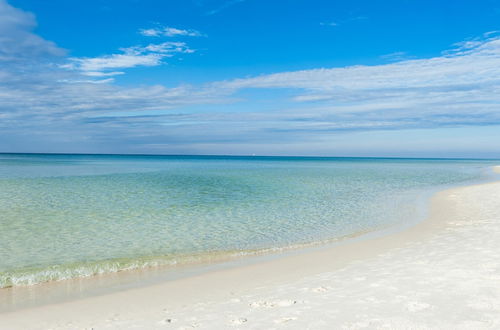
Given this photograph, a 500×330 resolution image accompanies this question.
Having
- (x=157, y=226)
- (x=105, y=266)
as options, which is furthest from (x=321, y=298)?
(x=157, y=226)

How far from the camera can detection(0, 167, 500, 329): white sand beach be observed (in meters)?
6.03

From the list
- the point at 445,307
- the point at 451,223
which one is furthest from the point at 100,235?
the point at 451,223

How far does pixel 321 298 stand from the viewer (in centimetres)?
718

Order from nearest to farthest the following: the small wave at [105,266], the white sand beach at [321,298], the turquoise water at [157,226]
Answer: the white sand beach at [321,298]
the small wave at [105,266]
the turquoise water at [157,226]

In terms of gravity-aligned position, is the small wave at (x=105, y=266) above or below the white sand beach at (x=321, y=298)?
below

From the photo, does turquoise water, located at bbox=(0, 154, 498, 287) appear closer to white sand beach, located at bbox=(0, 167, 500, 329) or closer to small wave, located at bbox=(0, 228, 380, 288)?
small wave, located at bbox=(0, 228, 380, 288)

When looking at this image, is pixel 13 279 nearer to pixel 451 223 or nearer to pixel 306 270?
pixel 306 270

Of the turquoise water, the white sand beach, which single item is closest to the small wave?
the turquoise water

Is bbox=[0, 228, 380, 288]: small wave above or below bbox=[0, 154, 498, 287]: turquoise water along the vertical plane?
below

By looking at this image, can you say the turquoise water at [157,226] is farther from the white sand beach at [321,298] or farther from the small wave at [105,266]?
the white sand beach at [321,298]

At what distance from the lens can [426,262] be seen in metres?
9.59

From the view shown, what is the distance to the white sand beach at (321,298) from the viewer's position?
6.03 m

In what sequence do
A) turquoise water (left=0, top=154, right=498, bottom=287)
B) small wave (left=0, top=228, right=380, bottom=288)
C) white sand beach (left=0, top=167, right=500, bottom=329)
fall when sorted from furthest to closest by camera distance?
turquoise water (left=0, top=154, right=498, bottom=287) < small wave (left=0, top=228, right=380, bottom=288) < white sand beach (left=0, top=167, right=500, bottom=329)

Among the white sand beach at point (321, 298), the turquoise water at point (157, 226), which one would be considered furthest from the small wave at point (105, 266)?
the white sand beach at point (321, 298)
